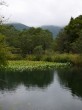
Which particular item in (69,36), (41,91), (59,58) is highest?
(69,36)

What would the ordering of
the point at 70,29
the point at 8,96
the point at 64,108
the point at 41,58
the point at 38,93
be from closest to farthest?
the point at 64,108 → the point at 8,96 → the point at 38,93 → the point at 41,58 → the point at 70,29

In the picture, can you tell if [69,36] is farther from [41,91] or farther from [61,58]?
[41,91]

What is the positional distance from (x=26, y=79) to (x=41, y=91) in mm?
6489

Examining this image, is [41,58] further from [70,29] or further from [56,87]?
[56,87]

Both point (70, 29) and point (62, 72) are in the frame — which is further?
point (70, 29)

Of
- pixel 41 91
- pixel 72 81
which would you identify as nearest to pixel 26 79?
pixel 72 81

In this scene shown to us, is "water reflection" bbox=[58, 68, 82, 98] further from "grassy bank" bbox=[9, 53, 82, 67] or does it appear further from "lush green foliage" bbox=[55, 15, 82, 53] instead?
"lush green foliage" bbox=[55, 15, 82, 53]

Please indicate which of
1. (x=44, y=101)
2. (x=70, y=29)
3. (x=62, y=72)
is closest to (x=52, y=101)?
(x=44, y=101)

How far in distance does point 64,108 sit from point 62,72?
18458 mm

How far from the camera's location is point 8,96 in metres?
23.0

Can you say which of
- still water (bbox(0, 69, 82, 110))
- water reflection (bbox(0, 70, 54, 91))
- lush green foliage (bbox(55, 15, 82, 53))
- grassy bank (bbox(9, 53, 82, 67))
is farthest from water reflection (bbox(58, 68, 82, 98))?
lush green foliage (bbox(55, 15, 82, 53))

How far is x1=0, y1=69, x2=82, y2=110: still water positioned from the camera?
20328 millimetres

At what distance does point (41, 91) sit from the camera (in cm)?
2573

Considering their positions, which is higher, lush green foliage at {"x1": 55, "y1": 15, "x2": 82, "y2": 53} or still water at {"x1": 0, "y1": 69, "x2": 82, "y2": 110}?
lush green foliage at {"x1": 55, "y1": 15, "x2": 82, "y2": 53}
